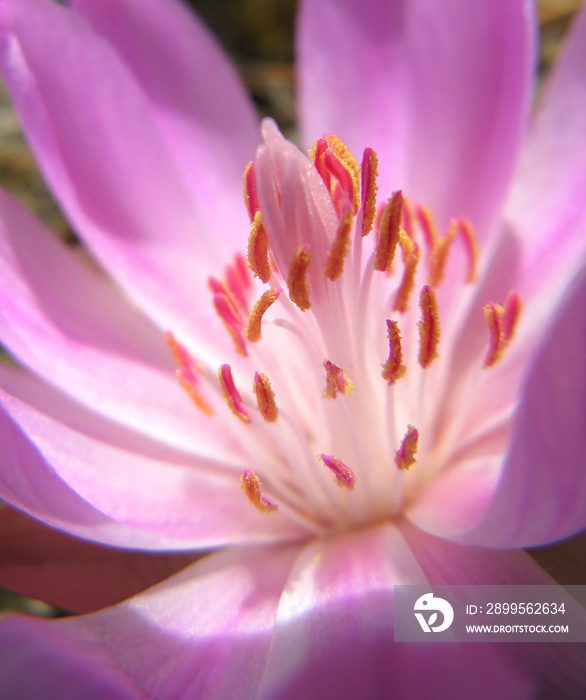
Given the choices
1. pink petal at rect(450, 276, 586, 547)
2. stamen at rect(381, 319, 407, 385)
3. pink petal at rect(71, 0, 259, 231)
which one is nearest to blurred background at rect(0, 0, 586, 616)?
pink petal at rect(71, 0, 259, 231)

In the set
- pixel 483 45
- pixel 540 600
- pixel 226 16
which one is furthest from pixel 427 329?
pixel 226 16

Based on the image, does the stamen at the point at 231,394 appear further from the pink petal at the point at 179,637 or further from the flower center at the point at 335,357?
the pink petal at the point at 179,637

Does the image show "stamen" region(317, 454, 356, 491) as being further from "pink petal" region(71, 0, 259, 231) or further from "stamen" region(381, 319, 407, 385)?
"pink petal" region(71, 0, 259, 231)

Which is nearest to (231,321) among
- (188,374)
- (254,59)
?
(188,374)

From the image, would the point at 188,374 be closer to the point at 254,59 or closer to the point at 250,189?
the point at 250,189

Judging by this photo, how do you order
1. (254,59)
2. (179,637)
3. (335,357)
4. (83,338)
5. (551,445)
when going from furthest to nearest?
(254,59) → (83,338) → (335,357) → (179,637) → (551,445)

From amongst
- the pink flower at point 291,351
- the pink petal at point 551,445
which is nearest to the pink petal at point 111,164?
the pink flower at point 291,351
